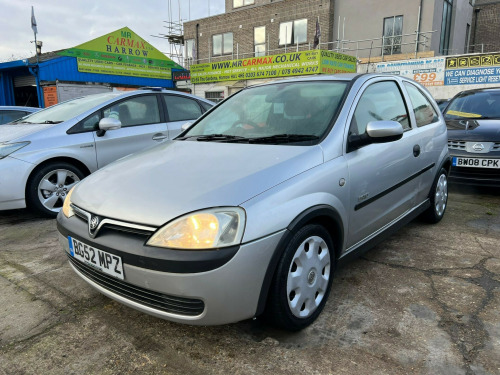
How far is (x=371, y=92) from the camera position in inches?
117

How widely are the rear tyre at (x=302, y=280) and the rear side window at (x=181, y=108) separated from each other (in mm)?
3672

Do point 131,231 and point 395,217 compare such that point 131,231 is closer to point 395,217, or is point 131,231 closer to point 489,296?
point 395,217

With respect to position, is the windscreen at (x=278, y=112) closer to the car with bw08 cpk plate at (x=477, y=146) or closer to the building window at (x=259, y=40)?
the car with bw08 cpk plate at (x=477, y=146)

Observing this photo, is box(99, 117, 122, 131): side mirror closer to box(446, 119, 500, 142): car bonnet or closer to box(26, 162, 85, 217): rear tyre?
box(26, 162, 85, 217): rear tyre

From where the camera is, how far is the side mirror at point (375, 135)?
2.50 meters

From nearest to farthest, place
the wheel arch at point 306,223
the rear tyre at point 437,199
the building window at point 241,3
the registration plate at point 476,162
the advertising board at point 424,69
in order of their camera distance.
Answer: the wheel arch at point 306,223, the rear tyre at point 437,199, the registration plate at point 476,162, the advertising board at point 424,69, the building window at point 241,3

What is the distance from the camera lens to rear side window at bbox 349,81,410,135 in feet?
8.87

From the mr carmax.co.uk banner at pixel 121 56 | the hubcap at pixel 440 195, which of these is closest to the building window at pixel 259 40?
the mr carmax.co.uk banner at pixel 121 56

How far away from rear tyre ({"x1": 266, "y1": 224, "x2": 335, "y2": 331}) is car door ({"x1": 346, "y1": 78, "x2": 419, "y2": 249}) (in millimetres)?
358

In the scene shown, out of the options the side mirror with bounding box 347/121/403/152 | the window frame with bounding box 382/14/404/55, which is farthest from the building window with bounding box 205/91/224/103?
the side mirror with bounding box 347/121/403/152

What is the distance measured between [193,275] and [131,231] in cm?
42

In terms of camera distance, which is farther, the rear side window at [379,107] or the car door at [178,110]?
the car door at [178,110]

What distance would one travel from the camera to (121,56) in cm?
1647

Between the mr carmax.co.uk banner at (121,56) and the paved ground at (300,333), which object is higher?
the mr carmax.co.uk banner at (121,56)
